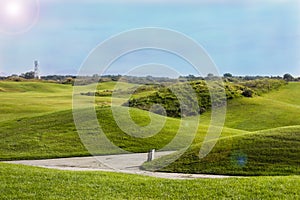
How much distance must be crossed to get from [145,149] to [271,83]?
41046 mm

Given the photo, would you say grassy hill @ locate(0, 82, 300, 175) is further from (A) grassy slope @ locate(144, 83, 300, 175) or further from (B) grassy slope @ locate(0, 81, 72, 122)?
(B) grassy slope @ locate(0, 81, 72, 122)

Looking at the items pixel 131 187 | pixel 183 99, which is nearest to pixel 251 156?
pixel 131 187

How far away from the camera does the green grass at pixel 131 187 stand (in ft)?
33.9

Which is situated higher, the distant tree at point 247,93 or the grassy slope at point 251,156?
the distant tree at point 247,93

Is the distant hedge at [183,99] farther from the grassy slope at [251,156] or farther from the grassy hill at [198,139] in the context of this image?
the grassy slope at [251,156]

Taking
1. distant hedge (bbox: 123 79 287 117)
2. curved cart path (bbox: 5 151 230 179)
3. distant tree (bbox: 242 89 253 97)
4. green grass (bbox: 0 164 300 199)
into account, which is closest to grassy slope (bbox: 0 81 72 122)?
distant hedge (bbox: 123 79 287 117)

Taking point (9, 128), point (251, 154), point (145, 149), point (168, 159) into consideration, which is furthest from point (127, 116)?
point (251, 154)

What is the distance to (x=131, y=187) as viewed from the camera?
11.2 m

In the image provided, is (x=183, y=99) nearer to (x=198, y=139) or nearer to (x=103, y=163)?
(x=198, y=139)

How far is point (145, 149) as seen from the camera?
77.4 ft

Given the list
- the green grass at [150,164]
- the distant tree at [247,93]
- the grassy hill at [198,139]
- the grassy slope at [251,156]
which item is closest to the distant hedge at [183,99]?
the distant tree at [247,93]

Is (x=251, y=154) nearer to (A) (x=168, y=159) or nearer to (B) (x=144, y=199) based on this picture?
(A) (x=168, y=159)

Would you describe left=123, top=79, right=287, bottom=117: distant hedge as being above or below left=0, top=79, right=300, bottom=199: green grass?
above

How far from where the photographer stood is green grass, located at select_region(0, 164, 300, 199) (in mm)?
10320
